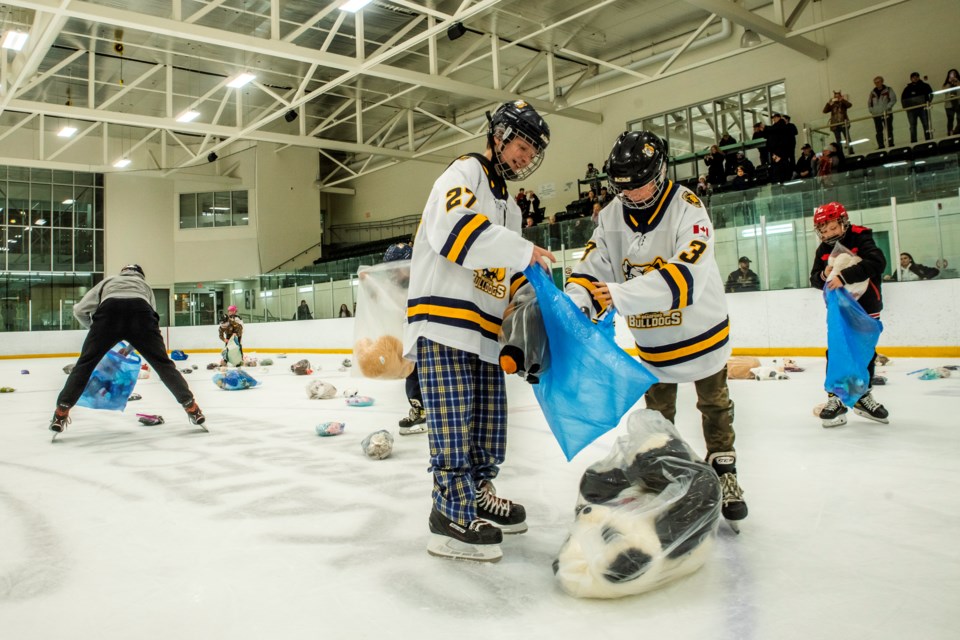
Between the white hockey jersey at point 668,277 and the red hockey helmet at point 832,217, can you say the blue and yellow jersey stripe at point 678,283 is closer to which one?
the white hockey jersey at point 668,277

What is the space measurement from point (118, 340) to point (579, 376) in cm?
358

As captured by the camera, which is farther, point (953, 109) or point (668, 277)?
point (953, 109)

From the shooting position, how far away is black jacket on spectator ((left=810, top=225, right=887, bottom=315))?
11.9 feet

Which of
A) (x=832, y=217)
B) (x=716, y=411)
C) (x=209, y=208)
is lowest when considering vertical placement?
(x=716, y=411)

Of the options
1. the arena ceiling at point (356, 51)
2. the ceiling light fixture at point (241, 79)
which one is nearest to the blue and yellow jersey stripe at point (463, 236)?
the arena ceiling at point (356, 51)

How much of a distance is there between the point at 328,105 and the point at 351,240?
263 inches

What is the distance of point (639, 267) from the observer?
226cm

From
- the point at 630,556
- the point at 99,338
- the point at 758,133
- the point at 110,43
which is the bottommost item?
the point at 630,556

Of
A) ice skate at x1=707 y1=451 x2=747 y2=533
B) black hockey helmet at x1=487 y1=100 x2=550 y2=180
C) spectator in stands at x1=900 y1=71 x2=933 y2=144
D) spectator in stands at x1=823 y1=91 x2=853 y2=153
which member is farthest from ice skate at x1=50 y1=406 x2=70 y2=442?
spectator in stands at x1=900 y1=71 x2=933 y2=144

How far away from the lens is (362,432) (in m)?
4.25

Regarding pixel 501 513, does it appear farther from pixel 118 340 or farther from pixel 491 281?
→ pixel 118 340

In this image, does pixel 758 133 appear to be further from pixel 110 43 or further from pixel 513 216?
pixel 110 43

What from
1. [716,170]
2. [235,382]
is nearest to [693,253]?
[235,382]

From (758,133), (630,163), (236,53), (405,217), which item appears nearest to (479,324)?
(630,163)
